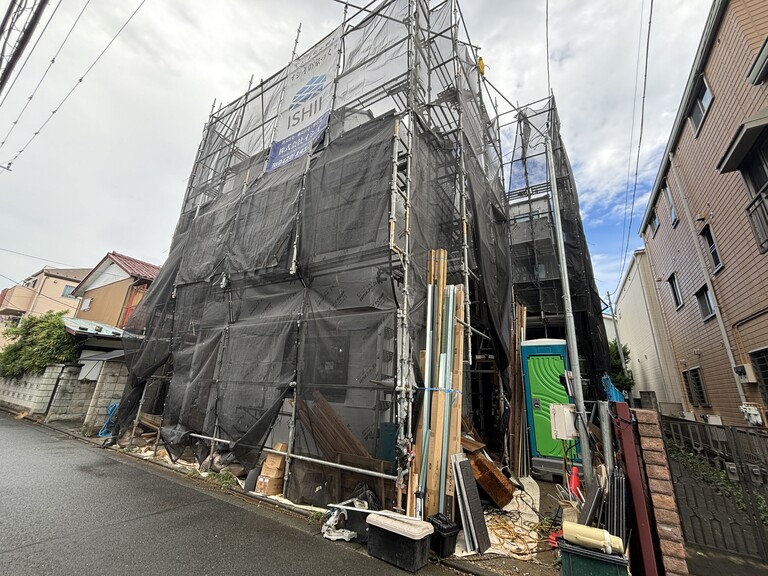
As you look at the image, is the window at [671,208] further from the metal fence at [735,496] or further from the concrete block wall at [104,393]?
the concrete block wall at [104,393]

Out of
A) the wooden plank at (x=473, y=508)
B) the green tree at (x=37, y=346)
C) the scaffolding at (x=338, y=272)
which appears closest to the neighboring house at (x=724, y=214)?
the scaffolding at (x=338, y=272)

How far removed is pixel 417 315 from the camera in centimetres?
428

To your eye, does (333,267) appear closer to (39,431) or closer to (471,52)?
(471,52)

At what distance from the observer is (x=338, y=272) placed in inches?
184

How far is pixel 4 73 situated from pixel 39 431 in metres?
8.14

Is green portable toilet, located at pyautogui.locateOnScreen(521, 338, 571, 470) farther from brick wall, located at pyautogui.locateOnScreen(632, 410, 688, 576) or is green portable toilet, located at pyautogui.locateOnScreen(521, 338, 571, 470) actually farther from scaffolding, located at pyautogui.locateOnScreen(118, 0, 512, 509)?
brick wall, located at pyautogui.locateOnScreen(632, 410, 688, 576)

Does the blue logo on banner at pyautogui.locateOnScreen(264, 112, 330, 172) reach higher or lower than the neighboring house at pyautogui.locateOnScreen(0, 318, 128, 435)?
higher

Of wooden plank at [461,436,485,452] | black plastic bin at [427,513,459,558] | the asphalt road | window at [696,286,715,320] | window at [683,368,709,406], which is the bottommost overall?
the asphalt road

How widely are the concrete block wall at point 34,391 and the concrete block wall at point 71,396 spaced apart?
26 cm

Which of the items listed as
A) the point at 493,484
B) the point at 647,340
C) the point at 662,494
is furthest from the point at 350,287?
the point at 647,340

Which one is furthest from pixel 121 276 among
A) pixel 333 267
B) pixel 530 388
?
pixel 530 388

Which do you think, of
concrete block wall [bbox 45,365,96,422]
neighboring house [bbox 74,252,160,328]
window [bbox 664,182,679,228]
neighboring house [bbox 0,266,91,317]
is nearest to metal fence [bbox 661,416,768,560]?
window [bbox 664,182,679,228]

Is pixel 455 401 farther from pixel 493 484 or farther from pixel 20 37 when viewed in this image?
pixel 20 37

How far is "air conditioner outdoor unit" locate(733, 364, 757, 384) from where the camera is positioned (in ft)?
20.3
